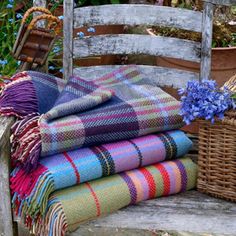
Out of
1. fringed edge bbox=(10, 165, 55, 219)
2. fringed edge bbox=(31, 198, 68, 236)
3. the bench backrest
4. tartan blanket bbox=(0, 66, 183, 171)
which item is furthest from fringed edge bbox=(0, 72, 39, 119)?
the bench backrest

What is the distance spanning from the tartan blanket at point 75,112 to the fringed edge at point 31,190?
29 millimetres

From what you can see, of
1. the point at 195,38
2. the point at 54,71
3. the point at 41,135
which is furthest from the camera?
the point at 54,71

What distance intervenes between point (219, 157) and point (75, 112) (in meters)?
0.41

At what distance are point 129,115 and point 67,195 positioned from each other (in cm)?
30

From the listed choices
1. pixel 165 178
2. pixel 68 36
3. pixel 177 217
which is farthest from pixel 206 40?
pixel 177 217

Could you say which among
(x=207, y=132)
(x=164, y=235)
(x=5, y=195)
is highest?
(x=207, y=132)

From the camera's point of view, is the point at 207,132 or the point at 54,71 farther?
the point at 54,71

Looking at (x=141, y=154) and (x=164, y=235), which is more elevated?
(x=141, y=154)

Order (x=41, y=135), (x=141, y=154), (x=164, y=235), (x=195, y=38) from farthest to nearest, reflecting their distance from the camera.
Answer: (x=195, y=38), (x=164, y=235), (x=141, y=154), (x=41, y=135)

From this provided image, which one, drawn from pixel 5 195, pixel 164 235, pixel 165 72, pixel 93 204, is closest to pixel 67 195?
pixel 93 204

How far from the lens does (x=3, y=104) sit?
6.25 feet

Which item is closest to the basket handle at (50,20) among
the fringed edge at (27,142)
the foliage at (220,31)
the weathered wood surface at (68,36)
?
the weathered wood surface at (68,36)

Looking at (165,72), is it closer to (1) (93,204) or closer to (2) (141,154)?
(2) (141,154)

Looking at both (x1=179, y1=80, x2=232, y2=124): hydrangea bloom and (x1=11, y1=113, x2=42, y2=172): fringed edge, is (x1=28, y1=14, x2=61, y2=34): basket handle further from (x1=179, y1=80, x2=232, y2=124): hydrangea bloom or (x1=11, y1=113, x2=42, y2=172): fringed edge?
(x1=179, y1=80, x2=232, y2=124): hydrangea bloom
